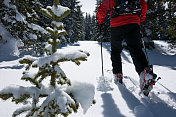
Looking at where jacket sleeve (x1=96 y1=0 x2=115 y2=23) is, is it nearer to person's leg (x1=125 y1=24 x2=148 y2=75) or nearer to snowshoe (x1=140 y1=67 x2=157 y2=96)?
person's leg (x1=125 y1=24 x2=148 y2=75)

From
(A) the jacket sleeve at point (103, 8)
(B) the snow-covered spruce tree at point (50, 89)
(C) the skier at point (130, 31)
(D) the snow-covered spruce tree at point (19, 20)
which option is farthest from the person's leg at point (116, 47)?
(D) the snow-covered spruce tree at point (19, 20)

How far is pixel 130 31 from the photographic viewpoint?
8.54 ft

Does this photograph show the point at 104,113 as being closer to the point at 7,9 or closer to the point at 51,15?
the point at 51,15

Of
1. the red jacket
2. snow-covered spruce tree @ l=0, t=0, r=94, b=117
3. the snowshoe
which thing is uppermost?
the red jacket

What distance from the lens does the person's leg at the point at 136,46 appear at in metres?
2.39

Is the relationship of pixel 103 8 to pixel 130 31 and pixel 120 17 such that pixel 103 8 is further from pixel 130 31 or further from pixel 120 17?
pixel 130 31

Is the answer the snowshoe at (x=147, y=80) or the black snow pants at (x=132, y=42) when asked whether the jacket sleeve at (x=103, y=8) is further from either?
the snowshoe at (x=147, y=80)

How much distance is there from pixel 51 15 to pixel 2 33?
6203 millimetres

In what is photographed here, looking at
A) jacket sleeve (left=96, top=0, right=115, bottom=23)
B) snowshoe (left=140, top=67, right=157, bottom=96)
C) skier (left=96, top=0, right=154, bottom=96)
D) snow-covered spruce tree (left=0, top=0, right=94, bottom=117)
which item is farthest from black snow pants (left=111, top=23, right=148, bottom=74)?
snow-covered spruce tree (left=0, top=0, right=94, bottom=117)

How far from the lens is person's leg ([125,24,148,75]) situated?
2.39 metres

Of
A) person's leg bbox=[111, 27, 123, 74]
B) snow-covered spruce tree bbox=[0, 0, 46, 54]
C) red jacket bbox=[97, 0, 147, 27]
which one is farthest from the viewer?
snow-covered spruce tree bbox=[0, 0, 46, 54]

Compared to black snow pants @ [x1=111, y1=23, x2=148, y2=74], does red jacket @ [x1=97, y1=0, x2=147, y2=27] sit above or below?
above

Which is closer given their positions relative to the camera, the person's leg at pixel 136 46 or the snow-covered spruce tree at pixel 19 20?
the person's leg at pixel 136 46

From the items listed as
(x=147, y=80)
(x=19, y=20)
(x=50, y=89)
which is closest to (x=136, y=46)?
(x=147, y=80)
